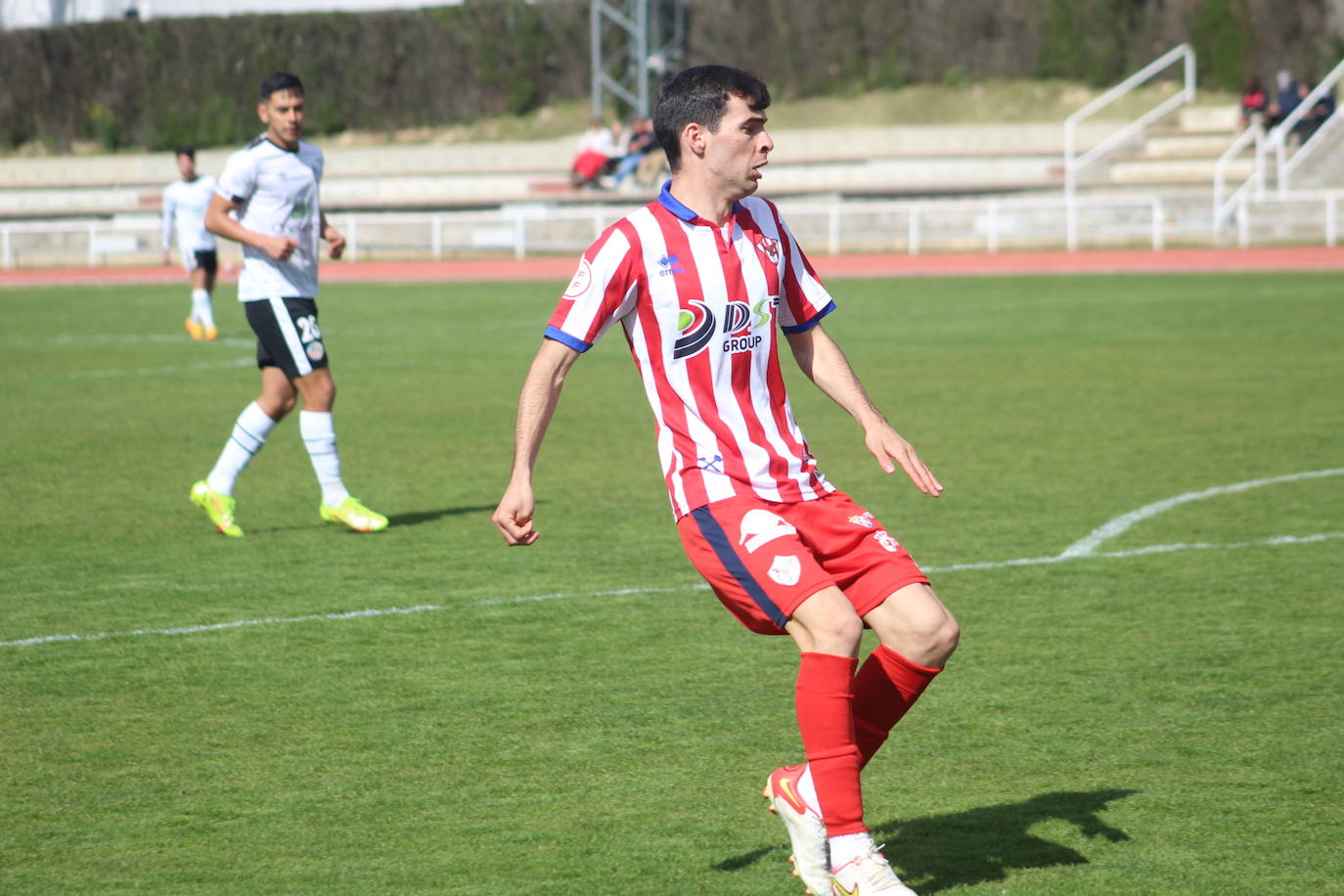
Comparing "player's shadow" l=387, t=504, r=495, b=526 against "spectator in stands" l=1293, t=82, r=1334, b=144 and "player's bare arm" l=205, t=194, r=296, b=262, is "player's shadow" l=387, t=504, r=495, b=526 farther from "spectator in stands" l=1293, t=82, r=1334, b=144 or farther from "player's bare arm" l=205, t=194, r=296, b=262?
"spectator in stands" l=1293, t=82, r=1334, b=144

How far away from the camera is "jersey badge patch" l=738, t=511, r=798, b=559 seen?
424 centimetres

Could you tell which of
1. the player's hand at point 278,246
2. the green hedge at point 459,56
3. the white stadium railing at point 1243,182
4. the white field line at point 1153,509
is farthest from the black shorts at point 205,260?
the green hedge at point 459,56

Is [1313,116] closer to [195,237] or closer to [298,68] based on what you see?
[195,237]

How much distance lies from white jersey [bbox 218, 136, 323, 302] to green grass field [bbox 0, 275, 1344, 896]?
1324 mm

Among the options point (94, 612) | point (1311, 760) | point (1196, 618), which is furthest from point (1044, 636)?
point (94, 612)

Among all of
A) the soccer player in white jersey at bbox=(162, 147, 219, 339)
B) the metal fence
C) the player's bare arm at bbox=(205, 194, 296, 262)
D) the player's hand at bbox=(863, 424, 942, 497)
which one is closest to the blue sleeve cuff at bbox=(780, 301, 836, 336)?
the player's hand at bbox=(863, 424, 942, 497)

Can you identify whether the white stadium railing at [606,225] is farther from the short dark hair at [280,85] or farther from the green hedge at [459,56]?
the short dark hair at [280,85]

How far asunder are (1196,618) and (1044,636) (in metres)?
0.72

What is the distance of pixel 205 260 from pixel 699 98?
18.5 metres

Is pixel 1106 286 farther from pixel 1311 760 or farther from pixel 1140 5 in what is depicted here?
pixel 1140 5

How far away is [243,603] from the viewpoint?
7473 mm

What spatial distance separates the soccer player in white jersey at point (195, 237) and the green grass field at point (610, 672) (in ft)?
27.0

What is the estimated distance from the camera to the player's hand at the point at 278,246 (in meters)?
8.60

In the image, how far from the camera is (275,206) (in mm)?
9109
